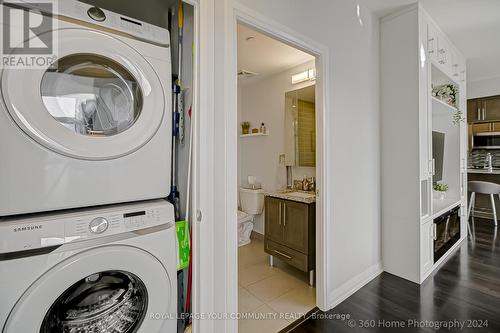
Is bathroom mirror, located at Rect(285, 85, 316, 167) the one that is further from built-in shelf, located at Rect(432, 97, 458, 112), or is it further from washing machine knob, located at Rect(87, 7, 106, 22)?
washing machine knob, located at Rect(87, 7, 106, 22)

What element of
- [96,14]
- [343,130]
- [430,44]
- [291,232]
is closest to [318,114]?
[343,130]

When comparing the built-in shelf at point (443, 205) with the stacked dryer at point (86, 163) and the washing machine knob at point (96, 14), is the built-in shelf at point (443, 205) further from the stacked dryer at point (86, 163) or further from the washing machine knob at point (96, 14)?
the washing machine knob at point (96, 14)

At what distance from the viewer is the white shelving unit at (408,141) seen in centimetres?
235

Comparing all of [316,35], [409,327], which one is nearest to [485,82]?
[316,35]

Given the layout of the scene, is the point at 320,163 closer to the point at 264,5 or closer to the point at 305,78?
the point at 264,5

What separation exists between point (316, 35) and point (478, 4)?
75.8 inches

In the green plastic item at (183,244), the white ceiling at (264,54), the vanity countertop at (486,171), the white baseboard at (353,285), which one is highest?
the white ceiling at (264,54)

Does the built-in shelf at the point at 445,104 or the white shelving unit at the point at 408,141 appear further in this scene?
the built-in shelf at the point at 445,104

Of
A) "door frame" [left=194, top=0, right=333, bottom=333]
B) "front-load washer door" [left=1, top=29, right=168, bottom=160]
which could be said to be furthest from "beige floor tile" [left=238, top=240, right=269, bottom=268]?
"front-load washer door" [left=1, top=29, right=168, bottom=160]

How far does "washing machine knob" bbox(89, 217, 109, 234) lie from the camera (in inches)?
38.7

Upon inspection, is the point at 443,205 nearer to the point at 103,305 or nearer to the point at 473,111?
the point at 473,111

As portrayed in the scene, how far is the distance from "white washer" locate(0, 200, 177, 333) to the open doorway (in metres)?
0.98

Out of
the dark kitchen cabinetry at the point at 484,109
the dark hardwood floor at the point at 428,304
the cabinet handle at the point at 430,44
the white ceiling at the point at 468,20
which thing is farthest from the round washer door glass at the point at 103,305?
the dark kitchen cabinetry at the point at 484,109

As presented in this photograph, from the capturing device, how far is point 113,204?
3.84 ft
